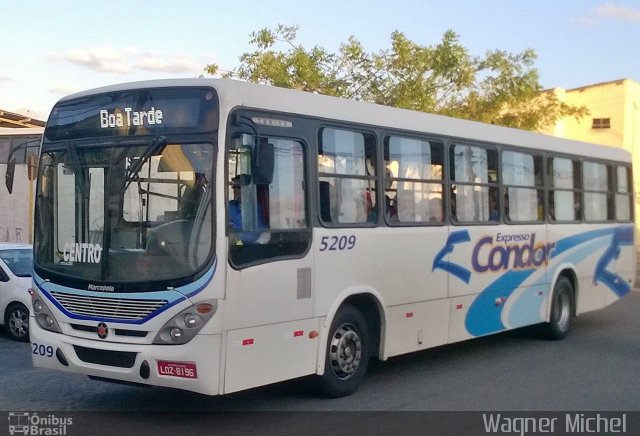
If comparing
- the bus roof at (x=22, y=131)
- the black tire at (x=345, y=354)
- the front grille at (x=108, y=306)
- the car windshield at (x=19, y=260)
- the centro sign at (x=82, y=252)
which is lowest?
the black tire at (x=345, y=354)

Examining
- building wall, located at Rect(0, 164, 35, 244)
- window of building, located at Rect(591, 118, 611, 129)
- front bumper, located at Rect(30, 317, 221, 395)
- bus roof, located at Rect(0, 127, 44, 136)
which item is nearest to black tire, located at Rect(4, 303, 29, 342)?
front bumper, located at Rect(30, 317, 221, 395)

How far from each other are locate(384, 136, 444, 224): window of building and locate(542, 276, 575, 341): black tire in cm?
374

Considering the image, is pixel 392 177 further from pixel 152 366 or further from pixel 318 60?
pixel 318 60

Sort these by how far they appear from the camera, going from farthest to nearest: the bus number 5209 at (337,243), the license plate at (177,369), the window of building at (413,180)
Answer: the window of building at (413,180) < the bus number 5209 at (337,243) < the license plate at (177,369)

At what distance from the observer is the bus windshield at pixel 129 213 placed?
7684mm

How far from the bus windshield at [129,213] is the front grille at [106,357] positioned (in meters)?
0.58

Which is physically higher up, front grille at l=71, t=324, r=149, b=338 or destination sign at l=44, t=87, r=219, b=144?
destination sign at l=44, t=87, r=219, b=144

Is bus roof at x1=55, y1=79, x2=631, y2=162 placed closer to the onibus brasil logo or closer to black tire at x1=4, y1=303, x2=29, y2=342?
the onibus brasil logo

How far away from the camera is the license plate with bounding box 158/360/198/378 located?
746cm

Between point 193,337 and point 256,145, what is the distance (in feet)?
5.82

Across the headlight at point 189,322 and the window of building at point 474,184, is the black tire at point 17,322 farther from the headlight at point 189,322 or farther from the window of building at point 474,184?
the window of building at point 474,184

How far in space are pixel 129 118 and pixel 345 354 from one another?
3.24m

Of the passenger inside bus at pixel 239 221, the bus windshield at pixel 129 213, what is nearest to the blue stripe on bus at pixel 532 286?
the passenger inside bus at pixel 239 221

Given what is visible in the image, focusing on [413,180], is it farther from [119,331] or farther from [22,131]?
[22,131]
